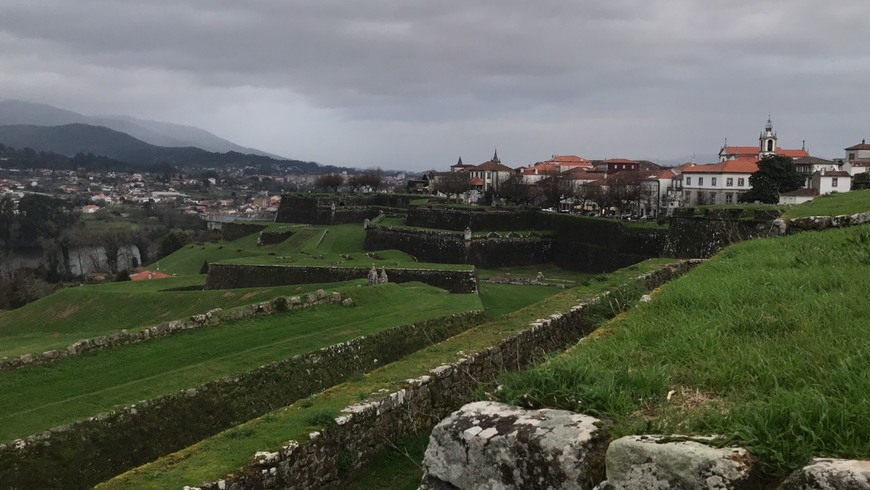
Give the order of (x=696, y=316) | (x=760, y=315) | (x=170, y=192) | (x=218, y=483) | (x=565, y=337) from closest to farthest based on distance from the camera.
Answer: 1. (x=760, y=315)
2. (x=696, y=316)
3. (x=218, y=483)
4. (x=565, y=337)
5. (x=170, y=192)

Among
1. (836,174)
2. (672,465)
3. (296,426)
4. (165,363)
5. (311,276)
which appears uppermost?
(836,174)

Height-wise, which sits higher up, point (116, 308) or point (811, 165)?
point (811, 165)

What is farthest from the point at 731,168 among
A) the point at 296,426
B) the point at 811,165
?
the point at 296,426

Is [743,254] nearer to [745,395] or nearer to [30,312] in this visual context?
[745,395]

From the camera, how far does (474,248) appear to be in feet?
173

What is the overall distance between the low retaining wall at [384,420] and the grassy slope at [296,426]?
17 cm

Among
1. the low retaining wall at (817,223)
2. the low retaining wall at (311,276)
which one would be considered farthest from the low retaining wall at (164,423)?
the low retaining wall at (311,276)

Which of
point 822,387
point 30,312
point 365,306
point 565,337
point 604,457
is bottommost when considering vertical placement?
point 30,312

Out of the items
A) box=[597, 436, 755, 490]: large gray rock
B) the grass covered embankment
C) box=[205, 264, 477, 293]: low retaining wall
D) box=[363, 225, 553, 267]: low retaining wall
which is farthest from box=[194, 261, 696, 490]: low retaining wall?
box=[363, 225, 553, 267]: low retaining wall

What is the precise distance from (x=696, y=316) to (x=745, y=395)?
6.80 ft

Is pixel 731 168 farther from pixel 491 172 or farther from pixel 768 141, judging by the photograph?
pixel 491 172

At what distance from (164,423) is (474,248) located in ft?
136

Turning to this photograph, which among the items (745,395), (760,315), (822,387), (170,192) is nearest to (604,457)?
(745,395)

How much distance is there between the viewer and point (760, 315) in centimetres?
527
